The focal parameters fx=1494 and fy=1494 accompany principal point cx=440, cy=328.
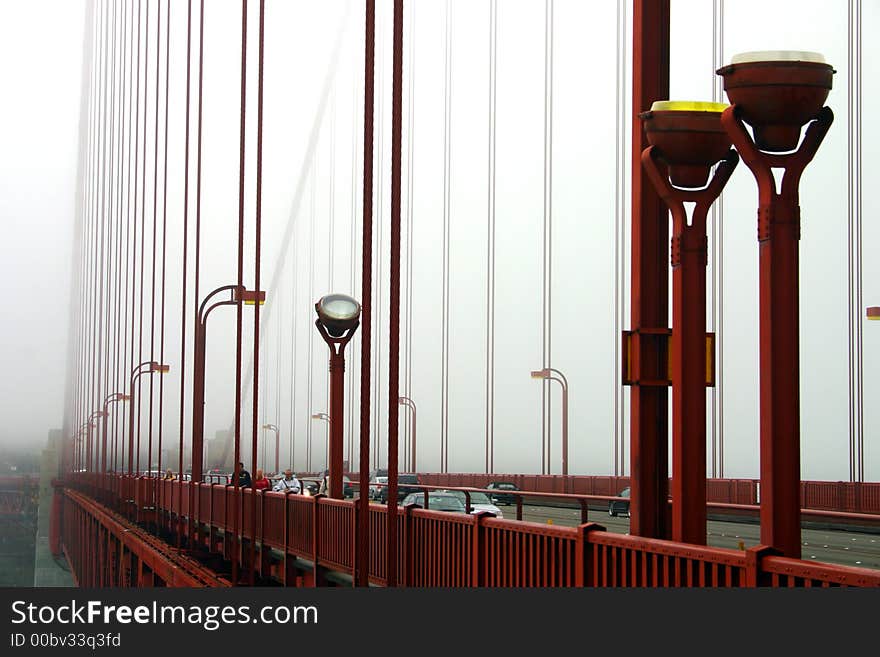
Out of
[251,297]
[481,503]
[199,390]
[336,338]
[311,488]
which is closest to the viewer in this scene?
[336,338]

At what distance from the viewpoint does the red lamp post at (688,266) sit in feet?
27.3

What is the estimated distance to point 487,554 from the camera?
10172 mm

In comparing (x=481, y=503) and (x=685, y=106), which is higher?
(x=685, y=106)

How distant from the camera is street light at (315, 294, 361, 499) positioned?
61.4ft

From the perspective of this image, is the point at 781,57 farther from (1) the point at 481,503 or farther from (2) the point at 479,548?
(1) the point at 481,503

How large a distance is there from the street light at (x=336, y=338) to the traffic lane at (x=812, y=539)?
2.61 metres

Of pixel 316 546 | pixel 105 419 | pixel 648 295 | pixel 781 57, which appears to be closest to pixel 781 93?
pixel 781 57

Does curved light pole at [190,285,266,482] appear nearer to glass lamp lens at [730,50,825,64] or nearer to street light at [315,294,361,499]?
street light at [315,294,361,499]

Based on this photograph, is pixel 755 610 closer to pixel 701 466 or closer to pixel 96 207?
pixel 701 466

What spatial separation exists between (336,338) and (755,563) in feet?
43.3

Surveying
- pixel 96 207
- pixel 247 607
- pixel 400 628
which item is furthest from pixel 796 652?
pixel 96 207

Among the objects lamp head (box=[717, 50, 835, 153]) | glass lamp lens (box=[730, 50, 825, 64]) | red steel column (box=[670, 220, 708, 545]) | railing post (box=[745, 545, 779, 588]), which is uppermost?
glass lamp lens (box=[730, 50, 825, 64])

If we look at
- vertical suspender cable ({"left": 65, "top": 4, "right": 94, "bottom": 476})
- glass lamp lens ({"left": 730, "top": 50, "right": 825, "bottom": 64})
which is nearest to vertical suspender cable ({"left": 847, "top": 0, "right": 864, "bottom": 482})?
glass lamp lens ({"left": 730, "top": 50, "right": 825, "bottom": 64})

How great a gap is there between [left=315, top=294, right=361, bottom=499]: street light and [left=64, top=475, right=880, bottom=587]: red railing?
999 millimetres
